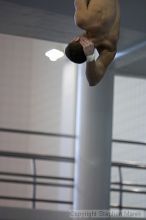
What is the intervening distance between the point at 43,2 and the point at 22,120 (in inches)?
93.1

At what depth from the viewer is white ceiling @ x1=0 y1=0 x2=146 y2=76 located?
10.5 ft

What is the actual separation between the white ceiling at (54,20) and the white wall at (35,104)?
1474mm

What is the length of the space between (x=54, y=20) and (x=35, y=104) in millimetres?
2110

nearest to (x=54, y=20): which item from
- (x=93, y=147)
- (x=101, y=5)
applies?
(x=93, y=147)

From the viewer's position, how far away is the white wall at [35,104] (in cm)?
529

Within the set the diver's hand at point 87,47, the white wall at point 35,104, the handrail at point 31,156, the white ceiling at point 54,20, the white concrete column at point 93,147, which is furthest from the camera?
the white wall at point 35,104

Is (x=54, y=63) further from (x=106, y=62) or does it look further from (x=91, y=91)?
(x=106, y=62)

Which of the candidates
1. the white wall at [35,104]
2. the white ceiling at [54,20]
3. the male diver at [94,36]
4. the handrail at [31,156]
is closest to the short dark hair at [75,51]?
the male diver at [94,36]

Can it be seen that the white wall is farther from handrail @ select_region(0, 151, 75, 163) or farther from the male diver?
the male diver

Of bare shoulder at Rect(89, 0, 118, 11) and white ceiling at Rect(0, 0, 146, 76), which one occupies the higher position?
white ceiling at Rect(0, 0, 146, 76)

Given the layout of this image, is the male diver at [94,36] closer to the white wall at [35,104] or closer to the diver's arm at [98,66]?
the diver's arm at [98,66]

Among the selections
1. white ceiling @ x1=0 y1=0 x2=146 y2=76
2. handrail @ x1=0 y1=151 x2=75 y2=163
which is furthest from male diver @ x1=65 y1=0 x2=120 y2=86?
handrail @ x1=0 y1=151 x2=75 y2=163

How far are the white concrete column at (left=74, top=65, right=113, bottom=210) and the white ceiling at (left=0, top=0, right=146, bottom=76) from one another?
0.41 m

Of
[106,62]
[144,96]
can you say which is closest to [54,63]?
[144,96]
